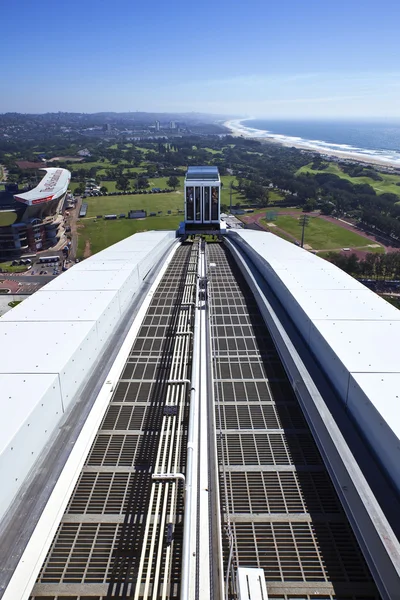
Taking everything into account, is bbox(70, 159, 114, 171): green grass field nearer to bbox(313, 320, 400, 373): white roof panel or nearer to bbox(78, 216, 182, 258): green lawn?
bbox(78, 216, 182, 258): green lawn

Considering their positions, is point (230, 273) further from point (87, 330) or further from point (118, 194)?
point (118, 194)

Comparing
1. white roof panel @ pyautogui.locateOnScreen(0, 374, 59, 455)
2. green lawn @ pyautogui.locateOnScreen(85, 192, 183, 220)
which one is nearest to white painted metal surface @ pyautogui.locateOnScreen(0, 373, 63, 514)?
white roof panel @ pyautogui.locateOnScreen(0, 374, 59, 455)

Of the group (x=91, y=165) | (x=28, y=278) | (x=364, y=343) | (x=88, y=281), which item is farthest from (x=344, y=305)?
(x=91, y=165)

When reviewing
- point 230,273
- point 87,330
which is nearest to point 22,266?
point 230,273

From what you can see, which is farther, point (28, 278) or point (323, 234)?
point (323, 234)

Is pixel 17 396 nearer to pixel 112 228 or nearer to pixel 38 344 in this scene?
pixel 38 344
